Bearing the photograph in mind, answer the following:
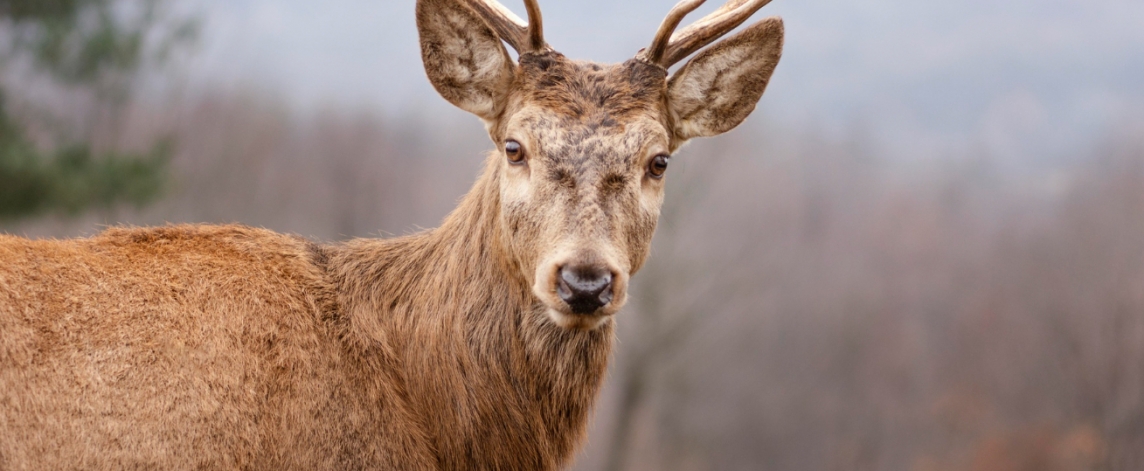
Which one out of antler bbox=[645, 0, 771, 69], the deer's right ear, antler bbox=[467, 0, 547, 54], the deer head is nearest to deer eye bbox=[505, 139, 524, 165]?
the deer head

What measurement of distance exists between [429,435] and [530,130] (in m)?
1.85

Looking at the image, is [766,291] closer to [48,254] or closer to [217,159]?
[217,159]

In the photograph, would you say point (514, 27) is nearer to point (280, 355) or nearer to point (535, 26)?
point (535, 26)

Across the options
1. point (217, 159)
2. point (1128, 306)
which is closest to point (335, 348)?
point (1128, 306)

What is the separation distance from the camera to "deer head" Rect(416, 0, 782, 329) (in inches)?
173

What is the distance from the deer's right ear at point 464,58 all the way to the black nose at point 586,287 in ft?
4.96

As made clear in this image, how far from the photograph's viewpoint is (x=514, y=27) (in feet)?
17.3

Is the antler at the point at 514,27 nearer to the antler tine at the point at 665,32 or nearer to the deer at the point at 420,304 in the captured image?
the deer at the point at 420,304

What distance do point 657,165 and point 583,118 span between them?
530 mm

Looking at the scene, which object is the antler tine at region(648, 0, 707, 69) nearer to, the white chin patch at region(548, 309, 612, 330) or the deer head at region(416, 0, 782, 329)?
the deer head at region(416, 0, 782, 329)

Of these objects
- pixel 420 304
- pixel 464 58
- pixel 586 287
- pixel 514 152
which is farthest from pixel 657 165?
pixel 420 304

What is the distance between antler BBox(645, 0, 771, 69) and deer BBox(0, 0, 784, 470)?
15 mm

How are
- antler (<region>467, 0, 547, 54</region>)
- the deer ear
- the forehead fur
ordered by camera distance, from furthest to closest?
1. the deer ear
2. antler (<region>467, 0, 547, 54</region>)
3. the forehead fur

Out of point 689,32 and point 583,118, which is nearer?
point 583,118
